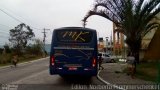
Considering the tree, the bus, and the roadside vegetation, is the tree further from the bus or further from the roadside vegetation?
the bus

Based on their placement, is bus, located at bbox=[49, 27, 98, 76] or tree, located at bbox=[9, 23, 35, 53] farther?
tree, located at bbox=[9, 23, 35, 53]

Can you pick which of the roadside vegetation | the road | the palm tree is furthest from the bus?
the roadside vegetation

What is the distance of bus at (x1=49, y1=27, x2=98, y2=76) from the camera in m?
20.7

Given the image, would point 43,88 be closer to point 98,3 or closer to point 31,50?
point 98,3

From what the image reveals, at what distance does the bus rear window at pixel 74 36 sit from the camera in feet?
69.7

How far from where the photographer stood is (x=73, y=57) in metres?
20.8

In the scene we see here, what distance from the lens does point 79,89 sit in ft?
57.9

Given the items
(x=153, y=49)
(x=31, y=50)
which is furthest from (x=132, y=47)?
(x=31, y=50)

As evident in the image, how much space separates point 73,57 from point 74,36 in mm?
1255

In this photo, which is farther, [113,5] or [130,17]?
[113,5]

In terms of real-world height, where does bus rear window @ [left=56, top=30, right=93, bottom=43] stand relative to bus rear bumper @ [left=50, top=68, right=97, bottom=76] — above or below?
above

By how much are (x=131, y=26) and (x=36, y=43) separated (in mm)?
71171

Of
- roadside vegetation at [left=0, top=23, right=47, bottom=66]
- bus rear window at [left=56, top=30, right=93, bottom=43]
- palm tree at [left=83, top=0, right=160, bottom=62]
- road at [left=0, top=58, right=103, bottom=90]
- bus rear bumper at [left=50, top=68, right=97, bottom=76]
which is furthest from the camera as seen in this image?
roadside vegetation at [left=0, top=23, right=47, bottom=66]

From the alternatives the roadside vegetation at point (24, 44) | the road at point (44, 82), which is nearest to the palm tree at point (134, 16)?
the road at point (44, 82)
